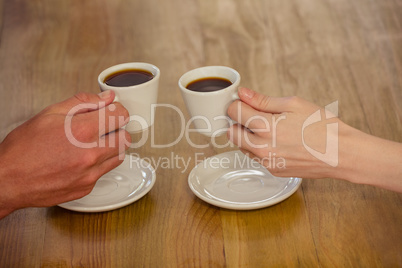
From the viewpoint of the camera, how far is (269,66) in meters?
1.78

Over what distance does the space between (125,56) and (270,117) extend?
852 millimetres

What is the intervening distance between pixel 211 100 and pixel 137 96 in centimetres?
16

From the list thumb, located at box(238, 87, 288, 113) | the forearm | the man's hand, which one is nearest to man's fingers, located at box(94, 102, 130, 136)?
the man's hand

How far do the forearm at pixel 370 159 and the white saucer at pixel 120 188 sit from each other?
42 centimetres

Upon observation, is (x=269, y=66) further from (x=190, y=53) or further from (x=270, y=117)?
(x=270, y=117)

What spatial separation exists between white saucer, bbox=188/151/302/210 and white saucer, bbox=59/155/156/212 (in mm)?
109

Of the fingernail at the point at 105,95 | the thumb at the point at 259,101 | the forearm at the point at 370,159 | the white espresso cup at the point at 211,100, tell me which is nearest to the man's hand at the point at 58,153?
the fingernail at the point at 105,95

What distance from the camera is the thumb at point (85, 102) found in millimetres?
1202

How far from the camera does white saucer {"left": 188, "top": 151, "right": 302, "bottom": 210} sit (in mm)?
1231

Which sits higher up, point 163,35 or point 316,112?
point 316,112

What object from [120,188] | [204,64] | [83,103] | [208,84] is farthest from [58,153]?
[204,64]

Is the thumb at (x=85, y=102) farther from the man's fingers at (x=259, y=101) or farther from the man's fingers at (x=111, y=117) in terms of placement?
the man's fingers at (x=259, y=101)

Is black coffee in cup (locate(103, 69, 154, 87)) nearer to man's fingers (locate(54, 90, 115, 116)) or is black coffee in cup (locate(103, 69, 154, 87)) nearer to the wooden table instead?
man's fingers (locate(54, 90, 115, 116))

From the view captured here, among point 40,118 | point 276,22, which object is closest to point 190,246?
point 40,118
